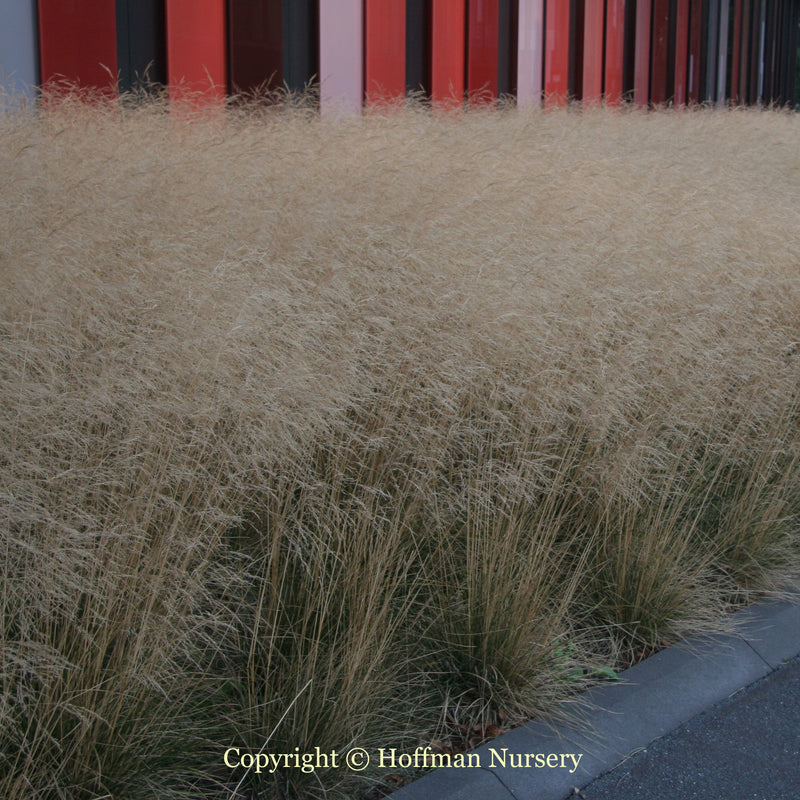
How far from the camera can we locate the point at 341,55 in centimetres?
941

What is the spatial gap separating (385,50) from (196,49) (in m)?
2.58

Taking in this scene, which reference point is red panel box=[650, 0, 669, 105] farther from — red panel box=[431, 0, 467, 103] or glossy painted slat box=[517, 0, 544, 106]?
red panel box=[431, 0, 467, 103]

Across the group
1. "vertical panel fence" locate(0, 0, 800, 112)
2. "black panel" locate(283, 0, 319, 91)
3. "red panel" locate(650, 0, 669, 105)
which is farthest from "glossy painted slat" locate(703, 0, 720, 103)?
"black panel" locate(283, 0, 319, 91)

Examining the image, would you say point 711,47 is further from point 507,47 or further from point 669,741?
point 669,741

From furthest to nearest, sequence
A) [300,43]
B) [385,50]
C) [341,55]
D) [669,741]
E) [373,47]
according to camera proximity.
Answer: [385,50] < [373,47] < [341,55] < [300,43] < [669,741]

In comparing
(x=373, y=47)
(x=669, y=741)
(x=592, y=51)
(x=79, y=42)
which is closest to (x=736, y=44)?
(x=592, y=51)

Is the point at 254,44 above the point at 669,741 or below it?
above

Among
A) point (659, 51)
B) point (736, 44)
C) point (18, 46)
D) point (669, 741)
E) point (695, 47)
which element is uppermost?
point (736, 44)

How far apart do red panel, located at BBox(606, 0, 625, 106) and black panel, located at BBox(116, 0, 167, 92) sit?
28.8 ft

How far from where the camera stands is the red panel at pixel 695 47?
59.3 ft

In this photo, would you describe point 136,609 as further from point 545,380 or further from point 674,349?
point 674,349

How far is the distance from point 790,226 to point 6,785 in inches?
211

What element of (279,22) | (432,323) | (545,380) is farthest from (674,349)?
(279,22)

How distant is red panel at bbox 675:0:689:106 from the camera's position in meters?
17.4
